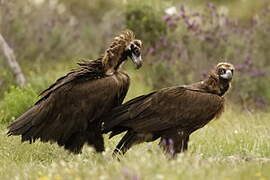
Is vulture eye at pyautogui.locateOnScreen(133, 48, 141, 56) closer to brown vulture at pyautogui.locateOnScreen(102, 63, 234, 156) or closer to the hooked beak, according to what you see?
the hooked beak

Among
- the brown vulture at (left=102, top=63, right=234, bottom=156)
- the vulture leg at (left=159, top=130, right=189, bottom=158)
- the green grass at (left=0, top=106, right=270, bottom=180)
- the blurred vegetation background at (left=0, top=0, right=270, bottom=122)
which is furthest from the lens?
the blurred vegetation background at (left=0, top=0, right=270, bottom=122)

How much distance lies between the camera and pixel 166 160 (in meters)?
5.87

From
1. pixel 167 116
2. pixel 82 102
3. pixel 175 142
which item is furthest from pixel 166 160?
pixel 82 102

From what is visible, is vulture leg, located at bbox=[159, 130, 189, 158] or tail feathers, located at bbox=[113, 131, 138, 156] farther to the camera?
tail feathers, located at bbox=[113, 131, 138, 156]

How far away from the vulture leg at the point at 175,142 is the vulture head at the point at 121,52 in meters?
0.81

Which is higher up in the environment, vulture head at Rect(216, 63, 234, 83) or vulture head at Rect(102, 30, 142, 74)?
vulture head at Rect(102, 30, 142, 74)

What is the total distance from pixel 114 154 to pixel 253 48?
7.52m

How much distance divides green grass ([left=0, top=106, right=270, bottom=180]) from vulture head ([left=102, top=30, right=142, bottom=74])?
3.01 ft

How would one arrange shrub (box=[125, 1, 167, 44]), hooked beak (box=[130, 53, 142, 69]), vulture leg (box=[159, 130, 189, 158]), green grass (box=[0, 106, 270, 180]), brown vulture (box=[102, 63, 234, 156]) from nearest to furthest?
1. green grass (box=[0, 106, 270, 180])
2. vulture leg (box=[159, 130, 189, 158])
3. brown vulture (box=[102, 63, 234, 156])
4. hooked beak (box=[130, 53, 142, 69])
5. shrub (box=[125, 1, 167, 44])

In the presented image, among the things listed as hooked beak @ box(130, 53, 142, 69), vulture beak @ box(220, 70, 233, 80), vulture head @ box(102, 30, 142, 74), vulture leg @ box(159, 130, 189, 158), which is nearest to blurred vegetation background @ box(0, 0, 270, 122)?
vulture head @ box(102, 30, 142, 74)

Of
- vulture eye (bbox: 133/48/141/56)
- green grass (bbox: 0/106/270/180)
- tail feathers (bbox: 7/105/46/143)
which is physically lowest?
green grass (bbox: 0/106/270/180)

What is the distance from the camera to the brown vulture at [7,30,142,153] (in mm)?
7148

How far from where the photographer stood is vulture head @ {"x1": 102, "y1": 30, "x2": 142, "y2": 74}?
736 cm

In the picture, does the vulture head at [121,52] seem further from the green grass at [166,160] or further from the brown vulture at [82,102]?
the green grass at [166,160]
